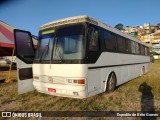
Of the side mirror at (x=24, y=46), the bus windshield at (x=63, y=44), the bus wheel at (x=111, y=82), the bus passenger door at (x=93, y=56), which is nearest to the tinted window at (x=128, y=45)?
the bus wheel at (x=111, y=82)

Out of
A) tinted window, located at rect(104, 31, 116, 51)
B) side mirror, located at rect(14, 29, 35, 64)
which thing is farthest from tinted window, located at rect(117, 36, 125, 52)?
side mirror, located at rect(14, 29, 35, 64)

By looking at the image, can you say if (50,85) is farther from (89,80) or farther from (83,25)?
(83,25)

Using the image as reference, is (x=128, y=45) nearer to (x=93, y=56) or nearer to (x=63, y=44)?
(x=93, y=56)

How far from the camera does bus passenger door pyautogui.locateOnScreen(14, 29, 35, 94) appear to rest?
23.6 ft

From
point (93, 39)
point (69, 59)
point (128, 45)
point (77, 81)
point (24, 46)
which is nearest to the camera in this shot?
point (77, 81)

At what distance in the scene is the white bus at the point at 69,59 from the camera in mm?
6078

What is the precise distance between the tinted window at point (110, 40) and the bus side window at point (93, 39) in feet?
3.04

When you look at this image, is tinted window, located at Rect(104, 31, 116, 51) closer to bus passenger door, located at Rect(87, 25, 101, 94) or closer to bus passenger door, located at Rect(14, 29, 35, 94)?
bus passenger door, located at Rect(87, 25, 101, 94)

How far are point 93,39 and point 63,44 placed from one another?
1.05 meters

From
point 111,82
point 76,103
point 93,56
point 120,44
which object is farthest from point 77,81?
point 120,44

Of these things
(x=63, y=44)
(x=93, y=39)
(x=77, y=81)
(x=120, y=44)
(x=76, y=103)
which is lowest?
(x=76, y=103)

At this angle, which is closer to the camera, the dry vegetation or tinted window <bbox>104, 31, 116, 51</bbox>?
the dry vegetation

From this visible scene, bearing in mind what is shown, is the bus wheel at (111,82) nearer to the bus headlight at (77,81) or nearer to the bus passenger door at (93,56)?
the bus passenger door at (93,56)

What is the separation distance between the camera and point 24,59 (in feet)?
24.2
